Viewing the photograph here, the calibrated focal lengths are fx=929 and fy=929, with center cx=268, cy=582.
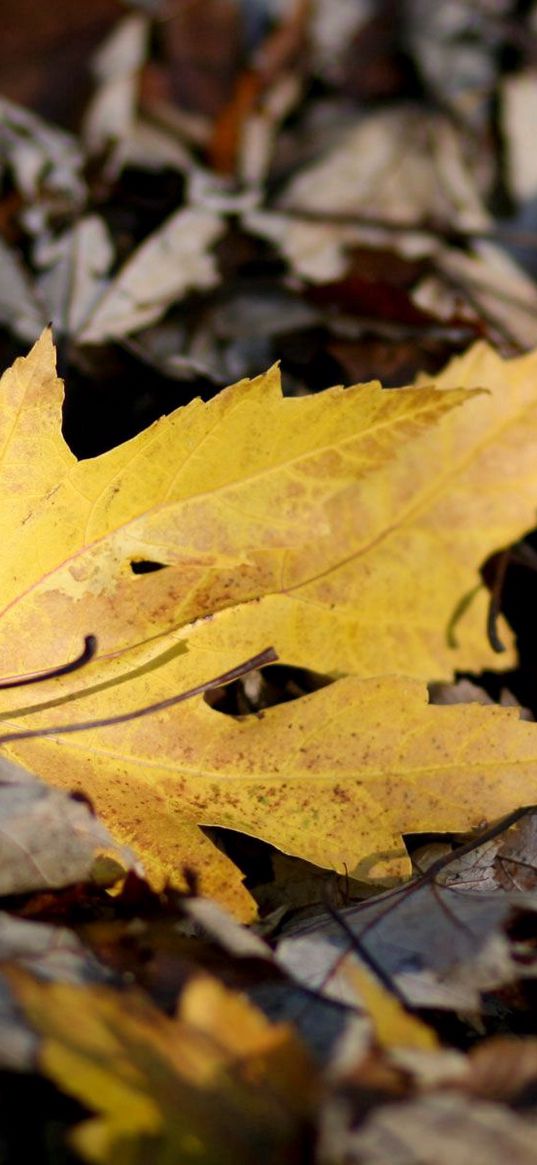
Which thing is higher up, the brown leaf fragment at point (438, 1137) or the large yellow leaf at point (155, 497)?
the large yellow leaf at point (155, 497)

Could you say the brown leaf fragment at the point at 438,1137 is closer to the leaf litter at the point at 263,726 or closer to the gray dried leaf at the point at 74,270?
the leaf litter at the point at 263,726

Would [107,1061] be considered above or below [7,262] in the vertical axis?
below

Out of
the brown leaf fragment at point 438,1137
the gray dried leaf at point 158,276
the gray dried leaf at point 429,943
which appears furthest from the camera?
the gray dried leaf at point 158,276

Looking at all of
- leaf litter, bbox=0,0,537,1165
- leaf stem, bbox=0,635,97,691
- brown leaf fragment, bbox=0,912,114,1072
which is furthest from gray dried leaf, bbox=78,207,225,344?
brown leaf fragment, bbox=0,912,114,1072

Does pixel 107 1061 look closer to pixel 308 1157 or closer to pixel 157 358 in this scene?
pixel 308 1157

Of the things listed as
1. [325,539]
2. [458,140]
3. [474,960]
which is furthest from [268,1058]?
[458,140]

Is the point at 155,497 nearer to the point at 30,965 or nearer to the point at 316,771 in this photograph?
the point at 316,771

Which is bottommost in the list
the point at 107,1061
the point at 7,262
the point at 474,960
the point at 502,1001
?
the point at 502,1001

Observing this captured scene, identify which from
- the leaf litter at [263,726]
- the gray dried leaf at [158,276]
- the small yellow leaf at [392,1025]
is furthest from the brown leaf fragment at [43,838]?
the gray dried leaf at [158,276]
